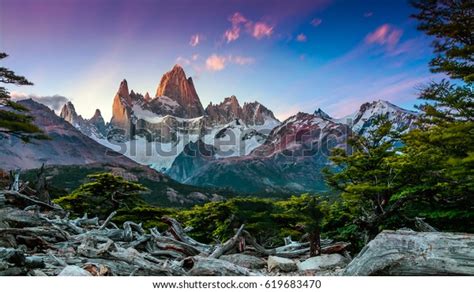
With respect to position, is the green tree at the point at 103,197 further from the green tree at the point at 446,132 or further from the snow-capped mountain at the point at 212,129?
the green tree at the point at 446,132

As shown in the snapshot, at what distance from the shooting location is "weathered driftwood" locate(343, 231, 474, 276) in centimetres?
405

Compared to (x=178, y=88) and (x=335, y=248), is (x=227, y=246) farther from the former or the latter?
(x=178, y=88)

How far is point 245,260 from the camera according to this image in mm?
5969

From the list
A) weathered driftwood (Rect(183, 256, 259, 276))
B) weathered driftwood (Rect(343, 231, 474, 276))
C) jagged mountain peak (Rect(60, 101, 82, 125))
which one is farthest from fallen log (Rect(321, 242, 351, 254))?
jagged mountain peak (Rect(60, 101, 82, 125))

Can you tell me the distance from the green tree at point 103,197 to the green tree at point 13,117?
3.88 meters

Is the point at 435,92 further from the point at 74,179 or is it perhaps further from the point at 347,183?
the point at 74,179

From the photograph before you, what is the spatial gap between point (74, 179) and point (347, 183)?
53.6ft

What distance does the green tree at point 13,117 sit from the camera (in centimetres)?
624

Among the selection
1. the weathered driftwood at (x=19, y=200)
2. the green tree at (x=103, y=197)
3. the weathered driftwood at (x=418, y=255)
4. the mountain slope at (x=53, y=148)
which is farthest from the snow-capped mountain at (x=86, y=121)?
the weathered driftwood at (x=418, y=255)

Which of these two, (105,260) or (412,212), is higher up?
(412,212)

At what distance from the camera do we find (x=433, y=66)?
581cm

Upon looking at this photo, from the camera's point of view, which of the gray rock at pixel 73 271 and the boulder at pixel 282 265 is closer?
the gray rock at pixel 73 271

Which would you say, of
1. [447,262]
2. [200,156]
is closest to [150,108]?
[200,156]
